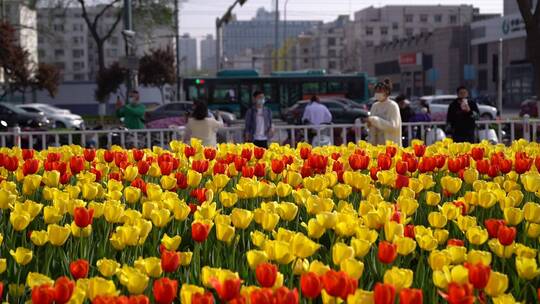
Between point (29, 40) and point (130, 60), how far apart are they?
66.6 metres

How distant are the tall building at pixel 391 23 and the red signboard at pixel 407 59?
87.5ft

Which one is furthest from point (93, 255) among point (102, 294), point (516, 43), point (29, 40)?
point (29, 40)

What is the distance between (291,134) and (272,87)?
27.0 m

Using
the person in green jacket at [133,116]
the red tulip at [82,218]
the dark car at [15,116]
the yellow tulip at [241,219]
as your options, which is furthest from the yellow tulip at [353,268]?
the dark car at [15,116]

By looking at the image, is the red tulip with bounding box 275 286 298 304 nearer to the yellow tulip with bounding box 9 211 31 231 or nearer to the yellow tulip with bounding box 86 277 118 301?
the yellow tulip with bounding box 86 277 118 301

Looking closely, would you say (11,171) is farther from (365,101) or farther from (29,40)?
(29,40)

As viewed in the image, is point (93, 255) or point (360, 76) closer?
point (93, 255)

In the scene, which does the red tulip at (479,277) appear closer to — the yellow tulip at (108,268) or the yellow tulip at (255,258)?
the yellow tulip at (255,258)

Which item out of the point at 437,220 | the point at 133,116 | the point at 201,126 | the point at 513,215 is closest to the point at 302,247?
the point at 437,220

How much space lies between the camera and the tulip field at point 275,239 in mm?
2547

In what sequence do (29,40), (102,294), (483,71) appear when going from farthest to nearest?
(29,40) → (483,71) → (102,294)

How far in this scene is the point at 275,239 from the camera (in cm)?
350

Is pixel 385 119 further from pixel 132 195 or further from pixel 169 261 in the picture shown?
pixel 169 261

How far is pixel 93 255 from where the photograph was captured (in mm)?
3588
